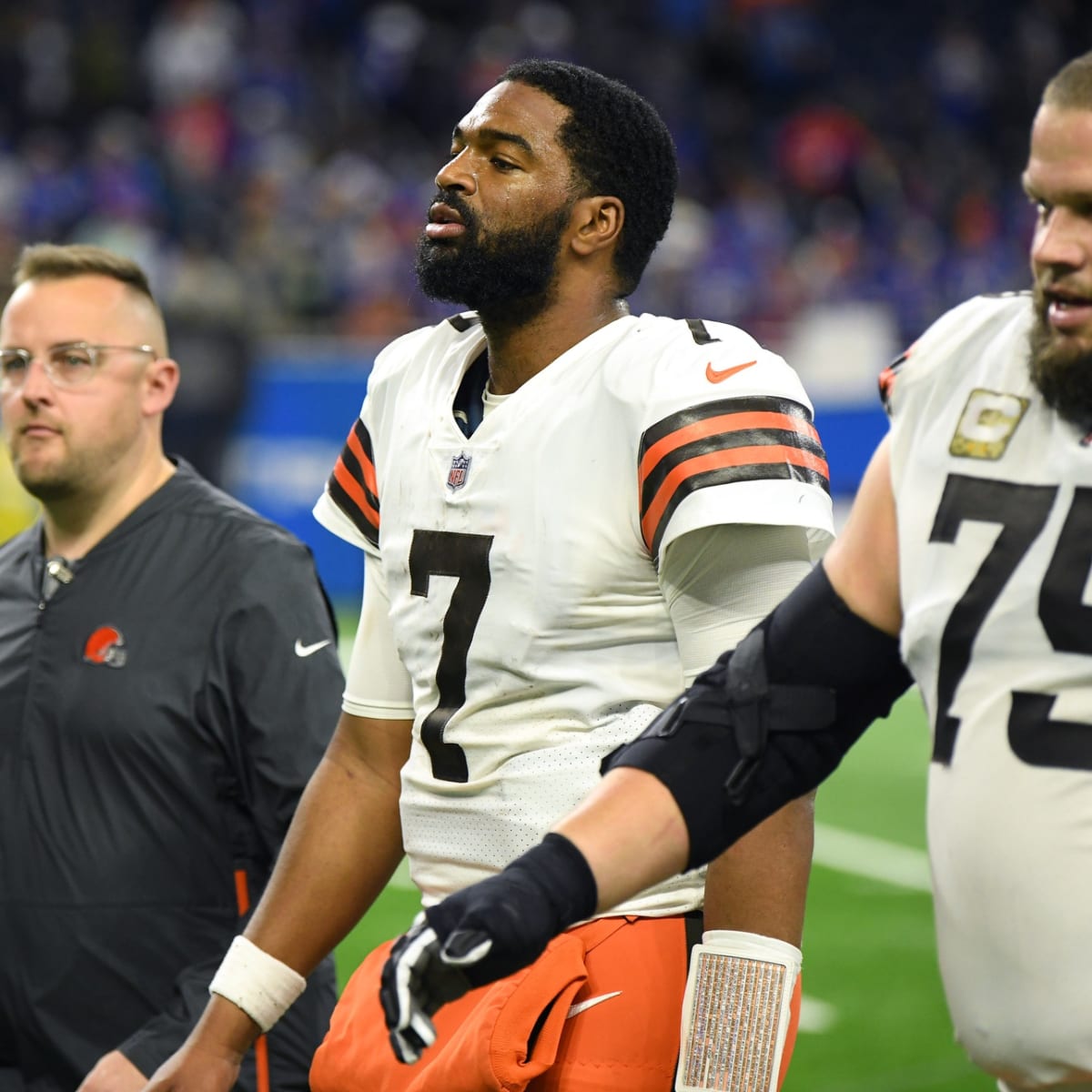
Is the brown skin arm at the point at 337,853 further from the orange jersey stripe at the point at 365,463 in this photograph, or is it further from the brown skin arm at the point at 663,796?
the brown skin arm at the point at 663,796

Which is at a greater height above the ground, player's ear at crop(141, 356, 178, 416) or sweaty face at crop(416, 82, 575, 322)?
sweaty face at crop(416, 82, 575, 322)

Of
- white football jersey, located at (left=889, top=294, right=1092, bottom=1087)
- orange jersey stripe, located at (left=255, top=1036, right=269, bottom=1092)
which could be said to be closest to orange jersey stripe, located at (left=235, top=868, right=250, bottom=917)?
orange jersey stripe, located at (left=255, top=1036, right=269, bottom=1092)

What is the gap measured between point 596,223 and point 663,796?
1008mm

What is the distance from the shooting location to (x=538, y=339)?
270 cm

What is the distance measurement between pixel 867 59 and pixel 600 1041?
724 inches

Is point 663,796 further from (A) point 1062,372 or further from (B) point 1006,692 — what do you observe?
(A) point 1062,372

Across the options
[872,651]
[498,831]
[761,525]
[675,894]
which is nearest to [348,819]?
[498,831]

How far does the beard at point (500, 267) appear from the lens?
8.70ft

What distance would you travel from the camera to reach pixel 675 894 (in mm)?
2482

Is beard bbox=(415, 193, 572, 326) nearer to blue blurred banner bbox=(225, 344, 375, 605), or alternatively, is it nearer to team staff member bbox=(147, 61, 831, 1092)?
team staff member bbox=(147, 61, 831, 1092)

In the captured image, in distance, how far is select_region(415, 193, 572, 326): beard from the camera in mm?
2652

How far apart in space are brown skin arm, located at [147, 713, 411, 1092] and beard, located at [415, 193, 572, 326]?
630mm

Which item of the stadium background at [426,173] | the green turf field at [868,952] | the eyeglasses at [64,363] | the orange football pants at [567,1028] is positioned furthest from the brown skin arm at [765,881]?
the stadium background at [426,173]

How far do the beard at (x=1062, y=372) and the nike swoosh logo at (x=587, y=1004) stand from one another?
3.12ft
